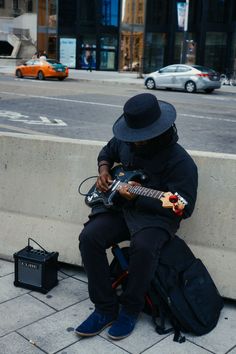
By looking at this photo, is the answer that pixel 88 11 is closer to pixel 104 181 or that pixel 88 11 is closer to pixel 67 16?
pixel 67 16

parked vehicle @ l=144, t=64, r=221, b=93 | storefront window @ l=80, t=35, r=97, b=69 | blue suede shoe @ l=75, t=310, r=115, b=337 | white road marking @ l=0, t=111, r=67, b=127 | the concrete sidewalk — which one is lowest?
white road marking @ l=0, t=111, r=67, b=127

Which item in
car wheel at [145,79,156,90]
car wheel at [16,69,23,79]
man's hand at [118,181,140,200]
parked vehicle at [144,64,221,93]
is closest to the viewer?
man's hand at [118,181,140,200]

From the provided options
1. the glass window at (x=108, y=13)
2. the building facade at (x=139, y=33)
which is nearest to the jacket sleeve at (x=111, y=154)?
the building facade at (x=139, y=33)

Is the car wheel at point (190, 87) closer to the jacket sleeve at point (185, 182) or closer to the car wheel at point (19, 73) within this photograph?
the car wheel at point (19, 73)

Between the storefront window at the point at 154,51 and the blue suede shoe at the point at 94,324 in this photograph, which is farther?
the storefront window at the point at 154,51

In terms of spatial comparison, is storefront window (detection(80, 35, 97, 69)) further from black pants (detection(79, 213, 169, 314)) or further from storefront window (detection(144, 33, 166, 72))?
black pants (detection(79, 213, 169, 314))

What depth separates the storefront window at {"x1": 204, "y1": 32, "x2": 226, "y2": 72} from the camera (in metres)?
34.7

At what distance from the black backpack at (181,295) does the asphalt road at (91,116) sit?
6287 millimetres

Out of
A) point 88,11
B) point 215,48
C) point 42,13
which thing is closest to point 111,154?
point 215,48

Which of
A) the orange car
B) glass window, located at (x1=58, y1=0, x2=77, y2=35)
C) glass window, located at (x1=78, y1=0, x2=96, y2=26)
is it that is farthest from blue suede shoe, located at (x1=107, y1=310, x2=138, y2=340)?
glass window, located at (x1=58, y1=0, x2=77, y2=35)

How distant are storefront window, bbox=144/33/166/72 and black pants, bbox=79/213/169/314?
3315cm

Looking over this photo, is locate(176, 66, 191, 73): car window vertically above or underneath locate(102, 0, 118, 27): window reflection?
underneath

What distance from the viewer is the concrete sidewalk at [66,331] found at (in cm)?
302

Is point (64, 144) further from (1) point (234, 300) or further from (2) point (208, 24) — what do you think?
(2) point (208, 24)
